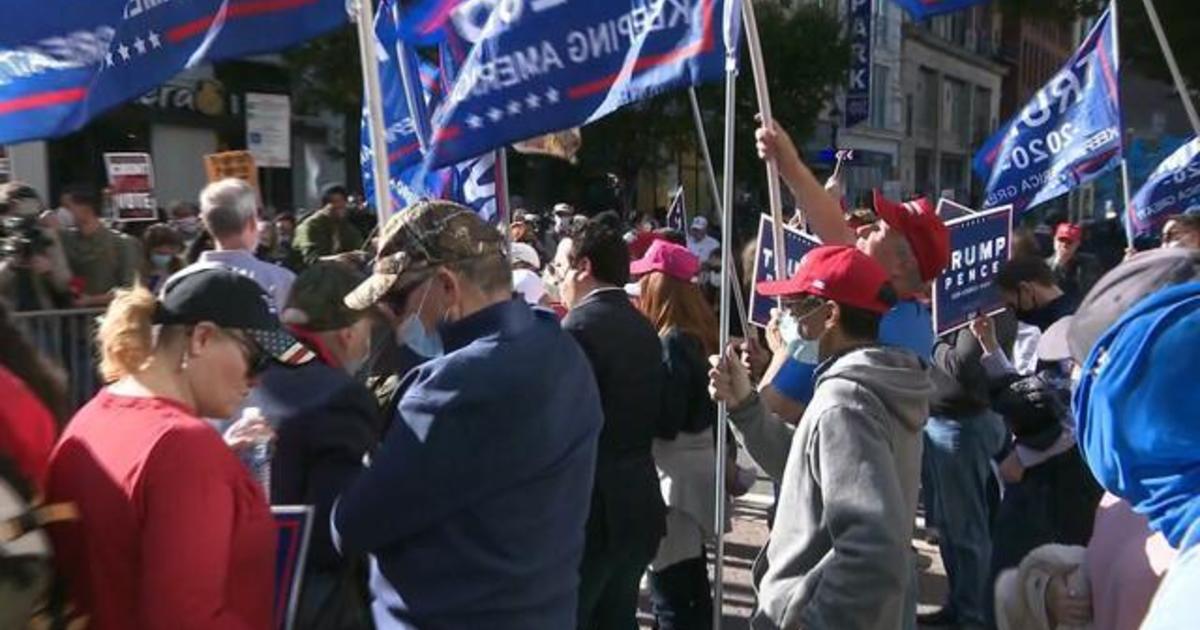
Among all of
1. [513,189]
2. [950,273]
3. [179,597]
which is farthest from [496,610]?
[513,189]

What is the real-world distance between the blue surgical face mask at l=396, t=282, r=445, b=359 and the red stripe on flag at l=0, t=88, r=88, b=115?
4.42 feet

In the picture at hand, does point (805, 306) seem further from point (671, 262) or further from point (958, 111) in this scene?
point (958, 111)

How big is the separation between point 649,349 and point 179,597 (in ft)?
7.77

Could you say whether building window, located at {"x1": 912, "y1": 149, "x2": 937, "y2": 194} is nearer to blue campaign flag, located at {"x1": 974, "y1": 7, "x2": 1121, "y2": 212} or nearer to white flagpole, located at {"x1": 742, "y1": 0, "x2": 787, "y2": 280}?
blue campaign flag, located at {"x1": 974, "y1": 7, "x2": 1121, "y2": 212}

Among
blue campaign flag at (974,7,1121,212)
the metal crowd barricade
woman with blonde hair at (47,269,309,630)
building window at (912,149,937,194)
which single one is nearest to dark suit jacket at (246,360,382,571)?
woman with blonde hair at (47,269,309,630)

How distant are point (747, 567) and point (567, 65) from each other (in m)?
3.51

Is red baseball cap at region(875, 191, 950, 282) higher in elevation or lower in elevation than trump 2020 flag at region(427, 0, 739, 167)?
lower

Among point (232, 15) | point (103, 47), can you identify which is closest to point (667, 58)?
point (232, 15)

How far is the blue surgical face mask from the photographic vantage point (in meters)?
2.76

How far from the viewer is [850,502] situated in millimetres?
2777

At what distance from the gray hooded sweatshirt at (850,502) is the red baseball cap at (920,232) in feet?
3.11

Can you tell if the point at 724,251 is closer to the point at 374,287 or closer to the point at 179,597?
the point at 374,287

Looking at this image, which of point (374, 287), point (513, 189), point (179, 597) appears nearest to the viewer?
point (179, 597)

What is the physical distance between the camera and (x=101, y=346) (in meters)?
2.50
